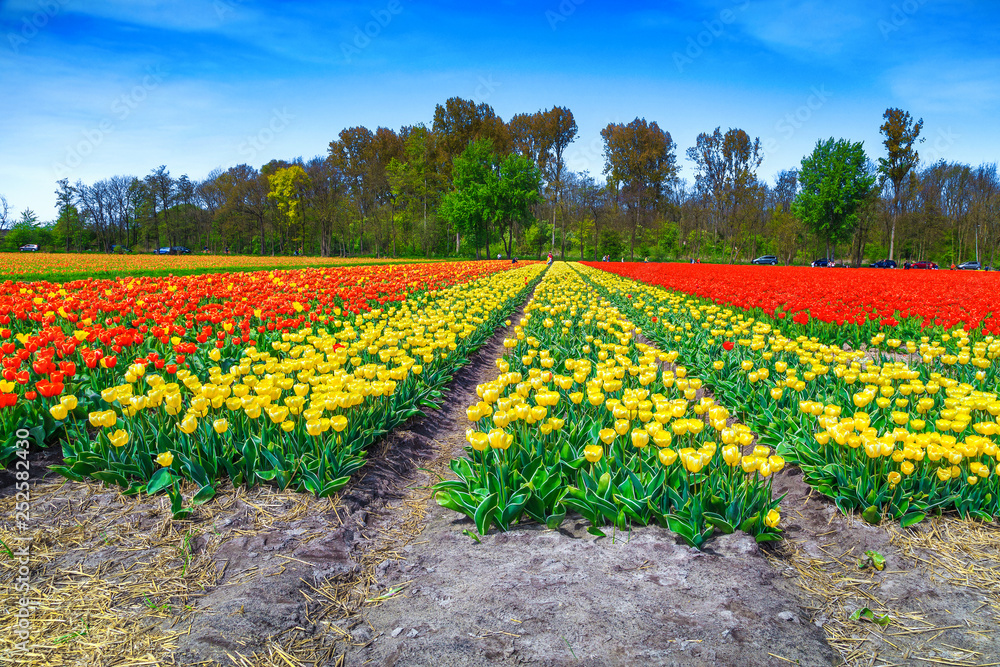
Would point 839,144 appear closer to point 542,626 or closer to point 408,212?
point 408,212

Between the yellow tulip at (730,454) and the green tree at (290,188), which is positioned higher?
the green tree at (290,188)

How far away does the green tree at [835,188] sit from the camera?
4231 centimetres

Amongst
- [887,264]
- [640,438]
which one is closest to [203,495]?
[640,438]

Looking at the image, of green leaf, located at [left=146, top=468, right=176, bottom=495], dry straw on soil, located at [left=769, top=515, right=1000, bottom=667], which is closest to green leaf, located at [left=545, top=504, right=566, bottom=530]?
dry straw on soil, located at [left=769, top=515, right=1000, bottom=667]

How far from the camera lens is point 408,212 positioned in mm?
54688

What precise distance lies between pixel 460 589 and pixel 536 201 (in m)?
48.1

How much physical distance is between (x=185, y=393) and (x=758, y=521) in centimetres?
414

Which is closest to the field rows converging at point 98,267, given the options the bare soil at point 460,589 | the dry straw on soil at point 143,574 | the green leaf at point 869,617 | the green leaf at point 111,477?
the green leaf at point 111,477

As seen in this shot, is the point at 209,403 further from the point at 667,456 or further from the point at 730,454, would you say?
the point at 730,454

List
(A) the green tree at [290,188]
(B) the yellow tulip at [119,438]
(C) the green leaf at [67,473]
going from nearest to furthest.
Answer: (B) the yellow tulip at [119,438] → (C) the green leaf at [67,473] → (A) the green tree at [290,188]

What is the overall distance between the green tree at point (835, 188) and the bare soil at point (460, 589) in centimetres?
4805

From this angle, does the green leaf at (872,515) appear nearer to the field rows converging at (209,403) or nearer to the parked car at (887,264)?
the field rows converging at (209,403)

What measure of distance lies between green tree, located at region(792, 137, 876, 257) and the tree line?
11 cm

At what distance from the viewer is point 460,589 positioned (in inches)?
93.5
